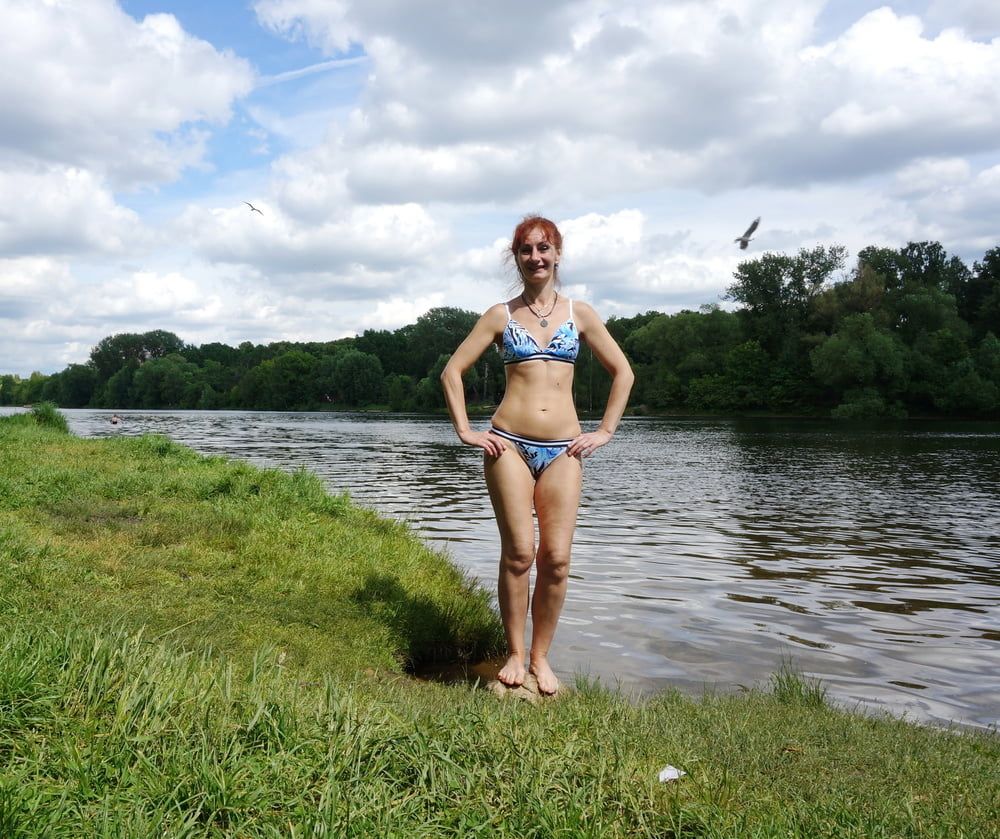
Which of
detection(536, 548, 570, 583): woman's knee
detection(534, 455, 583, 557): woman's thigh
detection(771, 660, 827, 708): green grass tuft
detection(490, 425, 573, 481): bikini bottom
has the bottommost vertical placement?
detection(771, 660, 827, 708): green grass tuft

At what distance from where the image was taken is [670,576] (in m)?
10.8

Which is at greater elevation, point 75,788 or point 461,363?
point 461,363

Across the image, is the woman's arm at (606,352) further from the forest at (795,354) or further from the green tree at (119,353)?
the green tree at (119,353)

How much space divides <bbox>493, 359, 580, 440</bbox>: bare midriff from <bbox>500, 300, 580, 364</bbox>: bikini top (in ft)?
0.13

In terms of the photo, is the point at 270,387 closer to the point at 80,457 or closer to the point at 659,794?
the point at 80,457

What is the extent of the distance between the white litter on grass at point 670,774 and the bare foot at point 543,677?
199 cm

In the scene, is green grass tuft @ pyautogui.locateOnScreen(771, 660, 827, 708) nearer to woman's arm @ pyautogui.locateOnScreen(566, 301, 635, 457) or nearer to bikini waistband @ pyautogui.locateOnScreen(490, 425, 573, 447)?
woman's arm @ pyautogui.locateOnScreen(566, 301, 635, 457)

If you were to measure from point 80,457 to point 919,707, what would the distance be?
1442cm

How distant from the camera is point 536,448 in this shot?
5.49 metres

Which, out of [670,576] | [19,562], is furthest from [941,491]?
[19,562]

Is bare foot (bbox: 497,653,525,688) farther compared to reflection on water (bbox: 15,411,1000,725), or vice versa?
reflection on water (bbox: 15,411,1000,725)

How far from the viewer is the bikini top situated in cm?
558

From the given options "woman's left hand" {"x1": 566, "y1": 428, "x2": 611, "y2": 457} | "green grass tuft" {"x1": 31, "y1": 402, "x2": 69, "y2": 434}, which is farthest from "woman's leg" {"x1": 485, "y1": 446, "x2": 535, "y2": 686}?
"green grass tuft" {"x1": 31, "y1": 402, "x2": 69, "y2": 434}

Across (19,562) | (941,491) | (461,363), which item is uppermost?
(461,363)
